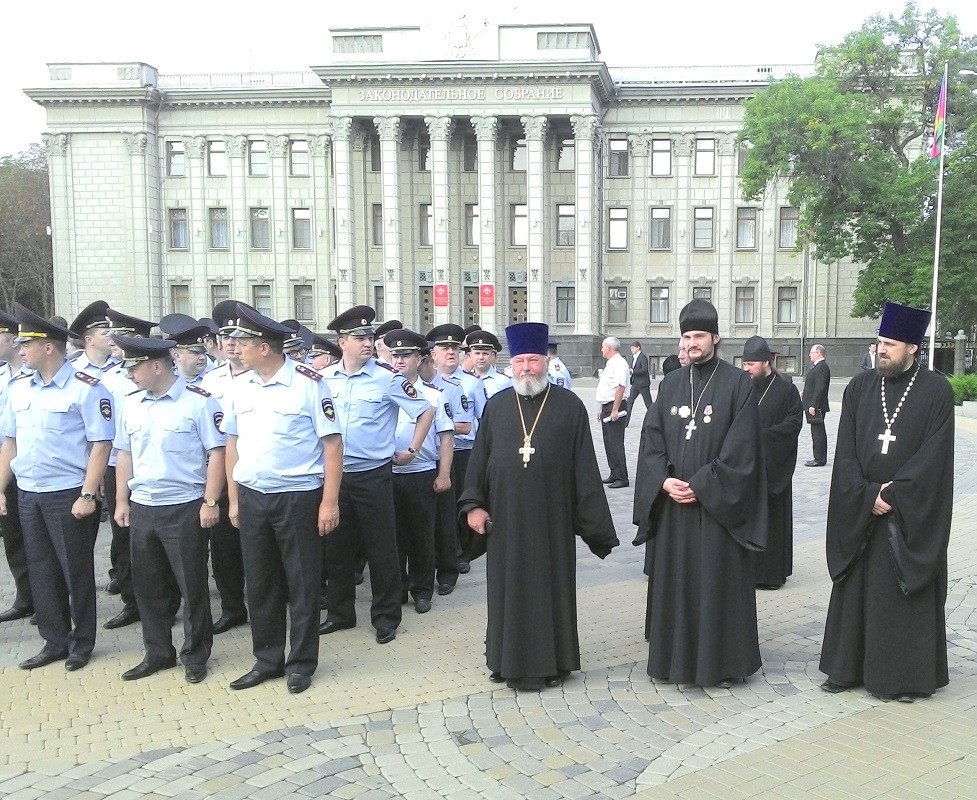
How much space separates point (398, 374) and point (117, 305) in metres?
46.3

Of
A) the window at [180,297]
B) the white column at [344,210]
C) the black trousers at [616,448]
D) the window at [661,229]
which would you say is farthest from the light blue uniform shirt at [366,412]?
the window at [180,297]

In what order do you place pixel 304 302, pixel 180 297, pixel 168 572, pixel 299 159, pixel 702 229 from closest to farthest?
1. pixel 168 572
2. pixel 702 229
3. pixel 299 159
4. pixel 304 302
5. pixel 180 297

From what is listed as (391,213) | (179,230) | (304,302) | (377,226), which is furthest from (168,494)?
(179,230)

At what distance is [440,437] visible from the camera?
7840 millimetres

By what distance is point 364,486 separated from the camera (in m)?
6.71

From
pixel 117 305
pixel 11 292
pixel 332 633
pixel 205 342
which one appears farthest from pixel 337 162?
pixel 332 633

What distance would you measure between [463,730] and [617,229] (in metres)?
45.9

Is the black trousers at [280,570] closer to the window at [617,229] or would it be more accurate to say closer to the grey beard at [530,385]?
the grey beard at [530,385]

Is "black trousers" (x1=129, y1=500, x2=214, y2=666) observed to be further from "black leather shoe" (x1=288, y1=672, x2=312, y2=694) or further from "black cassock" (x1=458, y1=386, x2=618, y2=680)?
"black cassock" (x1=458, y1=386, x2=618, y2=680)

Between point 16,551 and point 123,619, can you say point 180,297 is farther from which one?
point 123,619

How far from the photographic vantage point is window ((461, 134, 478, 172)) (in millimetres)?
47969

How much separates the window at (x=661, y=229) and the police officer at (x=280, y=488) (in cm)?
4482

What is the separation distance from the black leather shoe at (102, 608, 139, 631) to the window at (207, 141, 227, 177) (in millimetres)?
46039

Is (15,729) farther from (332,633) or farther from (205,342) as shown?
(205,342)
